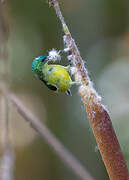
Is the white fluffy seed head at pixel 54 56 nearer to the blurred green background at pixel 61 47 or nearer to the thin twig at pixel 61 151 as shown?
the thin twig at pixel 61 151

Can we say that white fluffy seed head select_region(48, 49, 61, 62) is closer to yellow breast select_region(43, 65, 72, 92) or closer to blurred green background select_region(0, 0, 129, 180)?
yellow breast select_region(43, 65, 72, 92)

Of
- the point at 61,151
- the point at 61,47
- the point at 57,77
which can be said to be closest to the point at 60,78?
the point at 57,77

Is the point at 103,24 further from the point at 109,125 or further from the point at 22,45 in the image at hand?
the point at 109,125

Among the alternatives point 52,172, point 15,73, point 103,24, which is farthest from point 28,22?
point 52,172

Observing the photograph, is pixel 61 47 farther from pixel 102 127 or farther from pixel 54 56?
pixel 102 127

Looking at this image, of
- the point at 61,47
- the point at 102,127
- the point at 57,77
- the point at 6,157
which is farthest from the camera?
the point at 61,47
